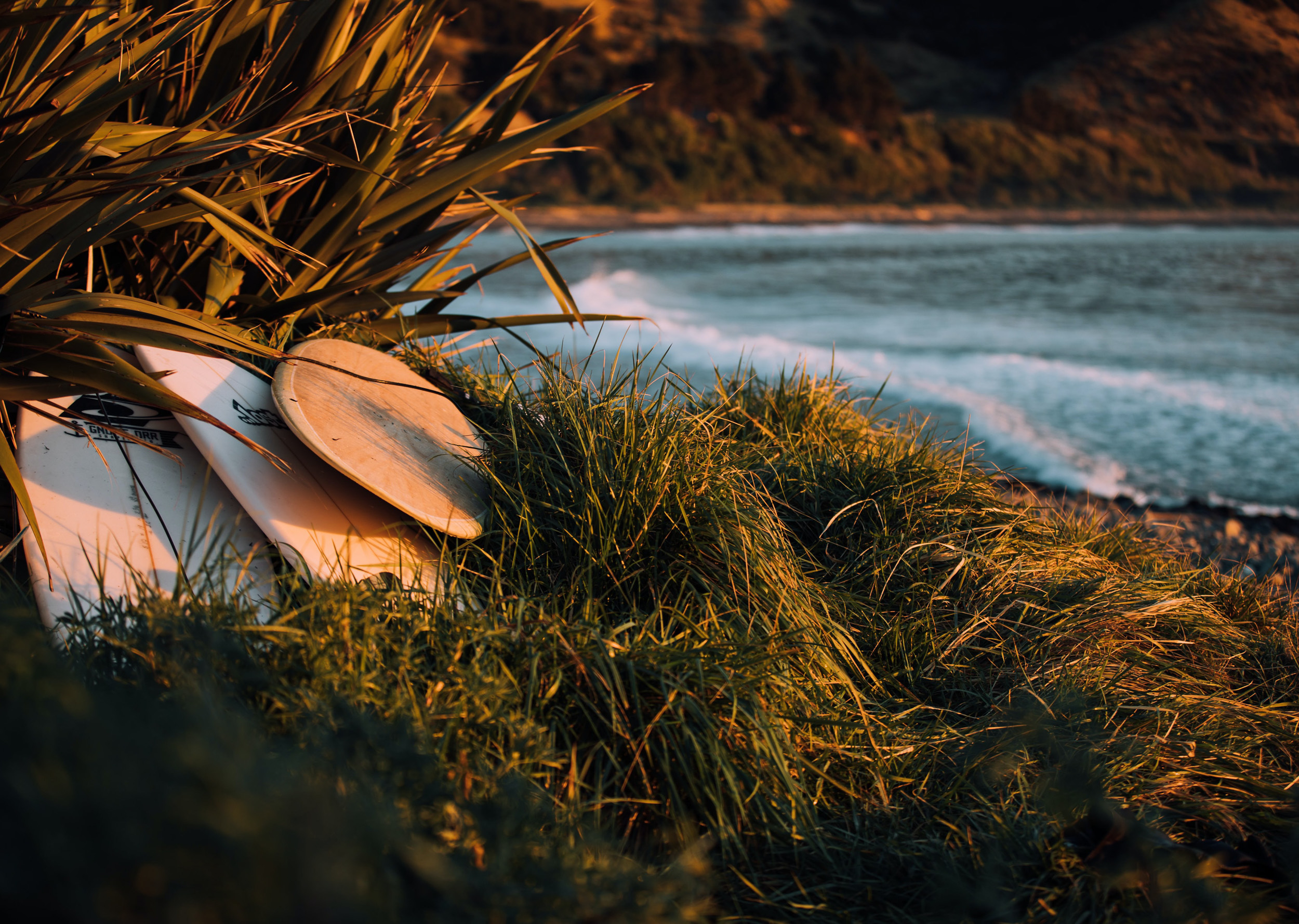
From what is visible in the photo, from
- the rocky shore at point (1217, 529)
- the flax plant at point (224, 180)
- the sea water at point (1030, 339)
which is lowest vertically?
the rocky shore at point (1217, 529)

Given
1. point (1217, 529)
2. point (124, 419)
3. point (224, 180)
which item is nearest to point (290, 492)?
point (124, 419)

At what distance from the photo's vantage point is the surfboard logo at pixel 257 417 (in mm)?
2252

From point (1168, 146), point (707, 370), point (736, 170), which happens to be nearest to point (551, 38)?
point (707, 370)

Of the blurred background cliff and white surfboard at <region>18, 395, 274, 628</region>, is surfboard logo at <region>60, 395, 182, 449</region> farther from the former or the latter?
the blurred background cliff

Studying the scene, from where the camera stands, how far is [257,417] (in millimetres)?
2295

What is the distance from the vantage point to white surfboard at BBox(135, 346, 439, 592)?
6.41 ft

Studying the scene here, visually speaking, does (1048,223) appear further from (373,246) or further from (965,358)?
(373,246)

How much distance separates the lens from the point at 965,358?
9.62 m

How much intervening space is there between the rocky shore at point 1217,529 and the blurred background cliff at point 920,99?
1611 inches

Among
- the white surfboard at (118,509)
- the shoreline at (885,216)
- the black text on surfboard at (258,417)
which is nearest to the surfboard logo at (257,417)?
the black text on surfboard at (258,417)

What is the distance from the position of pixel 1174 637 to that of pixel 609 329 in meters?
8.74

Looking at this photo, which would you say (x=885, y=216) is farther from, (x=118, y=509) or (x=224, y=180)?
(x=118, y=509)

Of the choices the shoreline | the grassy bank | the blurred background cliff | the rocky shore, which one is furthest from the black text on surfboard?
the blurred background cliff

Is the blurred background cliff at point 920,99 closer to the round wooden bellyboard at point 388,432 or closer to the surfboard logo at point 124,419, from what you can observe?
the round wooden bellyboard at point 388,432
